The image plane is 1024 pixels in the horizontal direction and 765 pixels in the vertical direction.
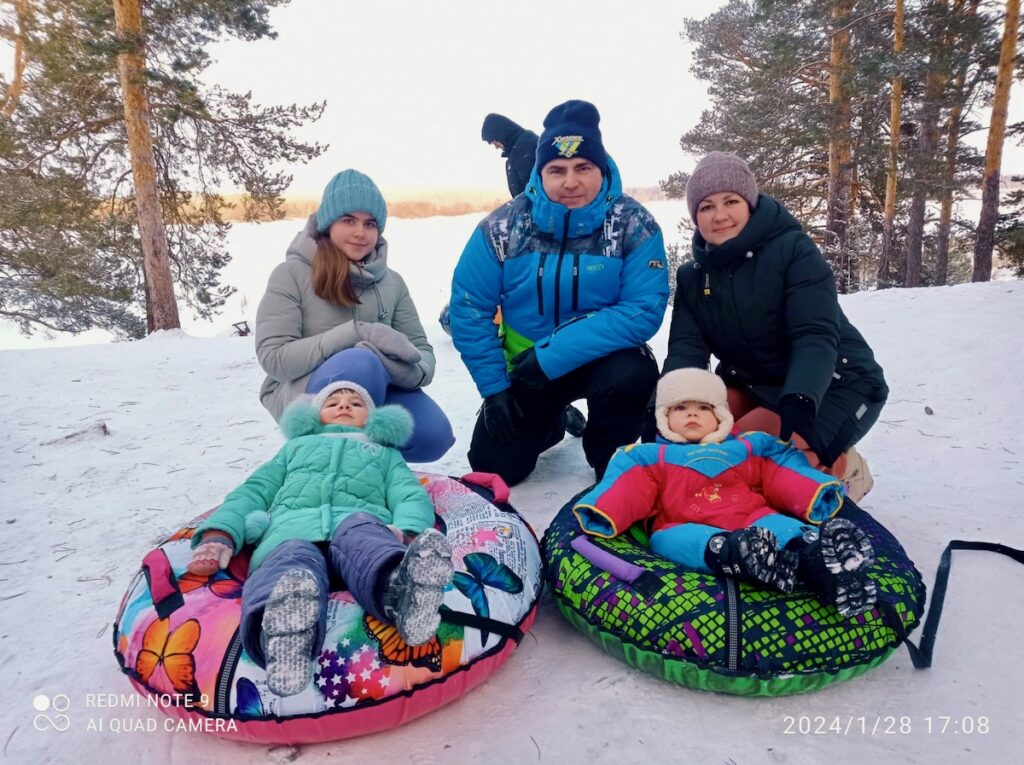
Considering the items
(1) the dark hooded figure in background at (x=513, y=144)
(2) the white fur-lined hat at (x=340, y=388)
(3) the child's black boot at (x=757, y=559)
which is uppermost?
(1) the dark hooded figure in background at (x=513, y=144)

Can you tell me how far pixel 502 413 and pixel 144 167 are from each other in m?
7.79

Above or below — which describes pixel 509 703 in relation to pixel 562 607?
below

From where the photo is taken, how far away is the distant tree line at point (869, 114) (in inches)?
376

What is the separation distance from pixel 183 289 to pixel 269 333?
10028 millimetres

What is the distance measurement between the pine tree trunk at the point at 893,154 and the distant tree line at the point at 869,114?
0.02 meters

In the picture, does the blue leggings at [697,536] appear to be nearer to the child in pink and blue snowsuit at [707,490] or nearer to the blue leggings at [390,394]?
the child in pink and blue snowsuit at [707,490]

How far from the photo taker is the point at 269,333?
9.38 ft

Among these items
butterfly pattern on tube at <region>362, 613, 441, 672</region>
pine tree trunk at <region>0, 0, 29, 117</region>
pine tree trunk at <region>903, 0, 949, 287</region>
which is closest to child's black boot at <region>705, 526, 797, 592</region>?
butterfly pattern on tube at <region>362, 613, 441, 672</region>

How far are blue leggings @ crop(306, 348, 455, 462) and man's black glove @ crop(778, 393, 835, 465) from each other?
1.40 meters

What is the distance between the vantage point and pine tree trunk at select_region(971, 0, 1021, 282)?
9047 millimetres

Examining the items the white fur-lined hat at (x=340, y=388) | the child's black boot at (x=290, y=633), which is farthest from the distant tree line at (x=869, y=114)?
the child's black boot at (x=290, y=633)

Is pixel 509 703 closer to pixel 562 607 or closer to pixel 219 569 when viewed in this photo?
pixel 562 607

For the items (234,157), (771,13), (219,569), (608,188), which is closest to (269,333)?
(219,569)
